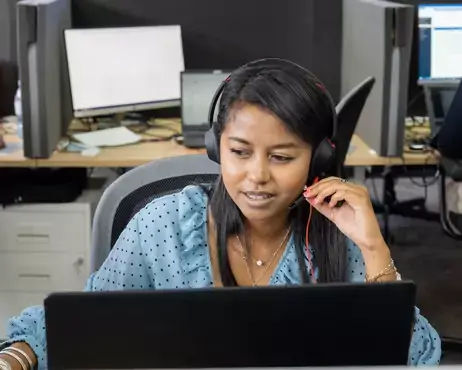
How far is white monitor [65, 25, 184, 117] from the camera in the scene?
2.88m

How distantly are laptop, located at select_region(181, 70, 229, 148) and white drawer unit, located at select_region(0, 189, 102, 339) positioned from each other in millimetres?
412

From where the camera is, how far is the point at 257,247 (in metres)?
1.34

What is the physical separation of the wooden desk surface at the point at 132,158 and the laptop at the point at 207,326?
185 centimetres

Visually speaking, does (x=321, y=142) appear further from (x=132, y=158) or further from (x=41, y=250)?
(x=41, y=250)

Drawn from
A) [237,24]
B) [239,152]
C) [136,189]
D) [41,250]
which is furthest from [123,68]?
[239,152]

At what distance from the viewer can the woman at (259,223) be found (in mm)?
1182

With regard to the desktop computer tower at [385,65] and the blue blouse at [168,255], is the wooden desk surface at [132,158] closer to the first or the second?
the desktop computer tower at [385,65]

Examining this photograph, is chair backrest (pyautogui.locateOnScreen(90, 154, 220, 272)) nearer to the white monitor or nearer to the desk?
the desk

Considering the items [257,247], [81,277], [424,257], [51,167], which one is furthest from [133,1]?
[257,247]

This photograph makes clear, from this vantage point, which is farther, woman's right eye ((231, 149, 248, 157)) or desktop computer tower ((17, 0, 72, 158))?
desktop computer tower ((17, 0, 72, 158))

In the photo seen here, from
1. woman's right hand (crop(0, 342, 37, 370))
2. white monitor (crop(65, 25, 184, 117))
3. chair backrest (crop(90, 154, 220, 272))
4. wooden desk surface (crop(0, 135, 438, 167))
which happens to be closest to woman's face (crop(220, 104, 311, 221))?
chair backrest (crop(90, 154, 220, 272))

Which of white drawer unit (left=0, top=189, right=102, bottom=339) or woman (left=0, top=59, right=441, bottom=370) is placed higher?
woman (left=0, top=59, right=441, bottom=370)

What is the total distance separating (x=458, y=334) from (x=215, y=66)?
1.42 m

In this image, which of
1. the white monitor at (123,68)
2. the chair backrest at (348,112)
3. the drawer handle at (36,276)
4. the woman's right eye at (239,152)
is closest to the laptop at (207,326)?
the woman's right eye at (239,152)
